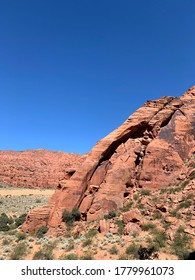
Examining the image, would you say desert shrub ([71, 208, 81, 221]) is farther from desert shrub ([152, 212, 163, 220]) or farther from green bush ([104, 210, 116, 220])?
desert shrub ([152, 212, 163, 220])

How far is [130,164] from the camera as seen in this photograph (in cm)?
2395

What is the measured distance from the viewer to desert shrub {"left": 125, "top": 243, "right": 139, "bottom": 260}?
46.3ft

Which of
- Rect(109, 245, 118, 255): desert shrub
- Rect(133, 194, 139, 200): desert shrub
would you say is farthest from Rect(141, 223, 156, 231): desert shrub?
Rect(133, 194, 139, 200): desert shrub

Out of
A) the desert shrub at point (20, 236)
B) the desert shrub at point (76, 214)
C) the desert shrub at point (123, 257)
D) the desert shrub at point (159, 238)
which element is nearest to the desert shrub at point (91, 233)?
the desert shrub at point (76, 214)

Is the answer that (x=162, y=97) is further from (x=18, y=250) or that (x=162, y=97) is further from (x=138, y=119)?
(x=18, y=250)

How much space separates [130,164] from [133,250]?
10186mm

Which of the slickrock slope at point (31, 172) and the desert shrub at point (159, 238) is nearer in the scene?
the desert shrub at point (159, 238)

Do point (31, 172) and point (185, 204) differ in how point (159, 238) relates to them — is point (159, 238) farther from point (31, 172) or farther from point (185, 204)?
point (31, 172)

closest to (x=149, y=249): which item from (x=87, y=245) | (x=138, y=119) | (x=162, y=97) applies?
(x=87, y=245)

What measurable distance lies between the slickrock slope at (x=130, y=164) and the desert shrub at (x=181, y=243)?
6.71m

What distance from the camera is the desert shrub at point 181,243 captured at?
1389 cm

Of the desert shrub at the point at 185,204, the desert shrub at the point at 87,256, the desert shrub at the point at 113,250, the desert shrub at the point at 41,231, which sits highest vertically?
the desert shrub at the point at 185,204

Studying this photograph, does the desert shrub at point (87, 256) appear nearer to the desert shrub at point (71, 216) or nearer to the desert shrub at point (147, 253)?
the desert shrub at point (147, 253)

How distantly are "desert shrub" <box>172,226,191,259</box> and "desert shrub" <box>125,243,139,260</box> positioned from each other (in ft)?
6.88
